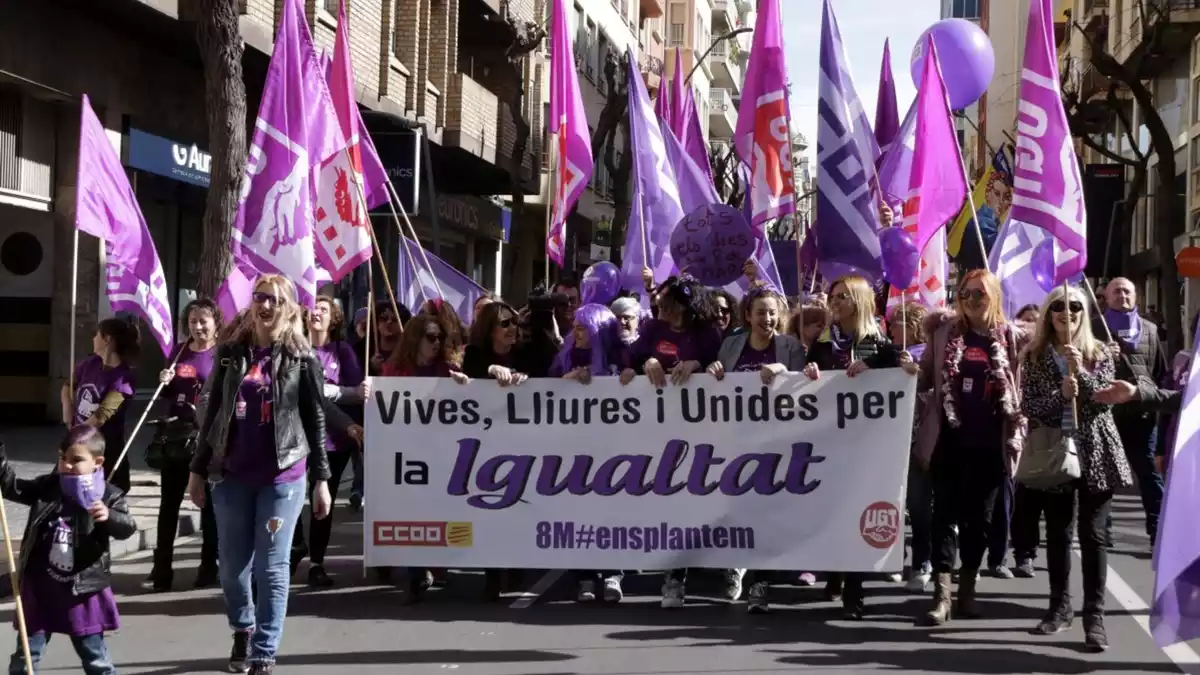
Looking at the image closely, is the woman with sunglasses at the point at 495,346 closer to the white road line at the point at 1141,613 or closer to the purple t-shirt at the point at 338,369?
the purple t-shirt at the point at 338,369

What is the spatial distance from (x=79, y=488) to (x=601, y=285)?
Result: 24.1 feet

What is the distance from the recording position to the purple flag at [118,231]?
31.0 feet

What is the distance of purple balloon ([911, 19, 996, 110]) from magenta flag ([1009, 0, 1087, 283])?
9191 mm

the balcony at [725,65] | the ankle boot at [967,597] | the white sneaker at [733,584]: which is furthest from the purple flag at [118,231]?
the balcony at [725,65]

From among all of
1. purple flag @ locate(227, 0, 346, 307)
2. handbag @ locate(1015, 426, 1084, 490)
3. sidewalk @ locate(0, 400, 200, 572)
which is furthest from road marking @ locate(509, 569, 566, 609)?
handbag @ locate(1015, 426, 1084, 490)

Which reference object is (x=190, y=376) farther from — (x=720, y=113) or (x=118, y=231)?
(x=720, y=113)

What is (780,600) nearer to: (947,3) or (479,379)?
(479,379)

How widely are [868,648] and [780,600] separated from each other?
1322 mm

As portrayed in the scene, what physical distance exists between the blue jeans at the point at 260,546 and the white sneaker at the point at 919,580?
12.8 feet

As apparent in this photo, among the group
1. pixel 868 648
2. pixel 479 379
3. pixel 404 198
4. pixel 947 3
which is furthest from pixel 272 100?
pixel 947 3

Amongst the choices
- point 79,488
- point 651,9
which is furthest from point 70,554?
point 651,9

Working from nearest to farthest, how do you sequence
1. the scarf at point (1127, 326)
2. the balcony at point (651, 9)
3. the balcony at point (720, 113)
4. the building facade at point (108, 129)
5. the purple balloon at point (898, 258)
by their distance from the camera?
the purple balloon at point (898, 258) → the scarf at point (1127, 326) → the building facade at point (108, 129) → the balcony at point (651, 9) → the balcony at point (720, 113)

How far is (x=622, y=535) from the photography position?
8.23 metres

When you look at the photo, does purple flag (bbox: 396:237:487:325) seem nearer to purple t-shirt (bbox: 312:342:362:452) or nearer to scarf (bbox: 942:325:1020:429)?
purple t-shirt (bbox: 312:342:362:452)
